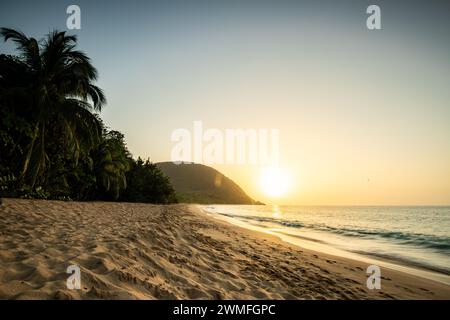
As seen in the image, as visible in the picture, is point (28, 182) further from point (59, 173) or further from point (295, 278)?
point (295, 278)

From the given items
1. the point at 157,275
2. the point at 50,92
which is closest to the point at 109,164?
the point at 50,92

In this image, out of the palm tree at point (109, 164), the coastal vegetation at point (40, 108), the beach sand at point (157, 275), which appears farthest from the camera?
the palm tree at point (109, 164)

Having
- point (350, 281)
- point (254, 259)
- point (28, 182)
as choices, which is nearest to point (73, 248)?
point (254, 259)

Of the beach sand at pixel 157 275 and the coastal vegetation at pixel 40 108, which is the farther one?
the coastal vegetation at pixel 40 108

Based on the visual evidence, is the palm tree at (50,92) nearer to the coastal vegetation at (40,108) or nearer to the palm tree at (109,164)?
the coastal vegetation at (40,108)

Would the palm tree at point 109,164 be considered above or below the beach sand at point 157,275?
above

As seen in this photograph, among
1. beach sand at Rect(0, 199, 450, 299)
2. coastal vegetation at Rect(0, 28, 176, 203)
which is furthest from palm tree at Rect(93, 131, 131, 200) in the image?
beach sand at Rect(0, 199, 450, 299)

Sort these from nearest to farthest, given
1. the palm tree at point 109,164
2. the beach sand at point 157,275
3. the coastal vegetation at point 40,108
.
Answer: the beach sand at point 157,275 → the coastal vegetation at point 40,108 → the palm tree at point 109,164

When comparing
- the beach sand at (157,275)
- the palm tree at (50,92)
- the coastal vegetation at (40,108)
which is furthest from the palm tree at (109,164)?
the beach sand at (157,275)

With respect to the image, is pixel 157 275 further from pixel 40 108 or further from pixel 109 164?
pixel 109 164

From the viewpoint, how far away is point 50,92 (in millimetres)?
14734

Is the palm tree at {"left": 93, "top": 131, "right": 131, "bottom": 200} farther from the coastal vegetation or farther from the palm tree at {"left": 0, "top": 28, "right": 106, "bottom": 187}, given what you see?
the palm tree at {"left": 0, "top": 28, "right": 106, "bottom": 187}

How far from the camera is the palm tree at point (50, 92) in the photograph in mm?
13719
